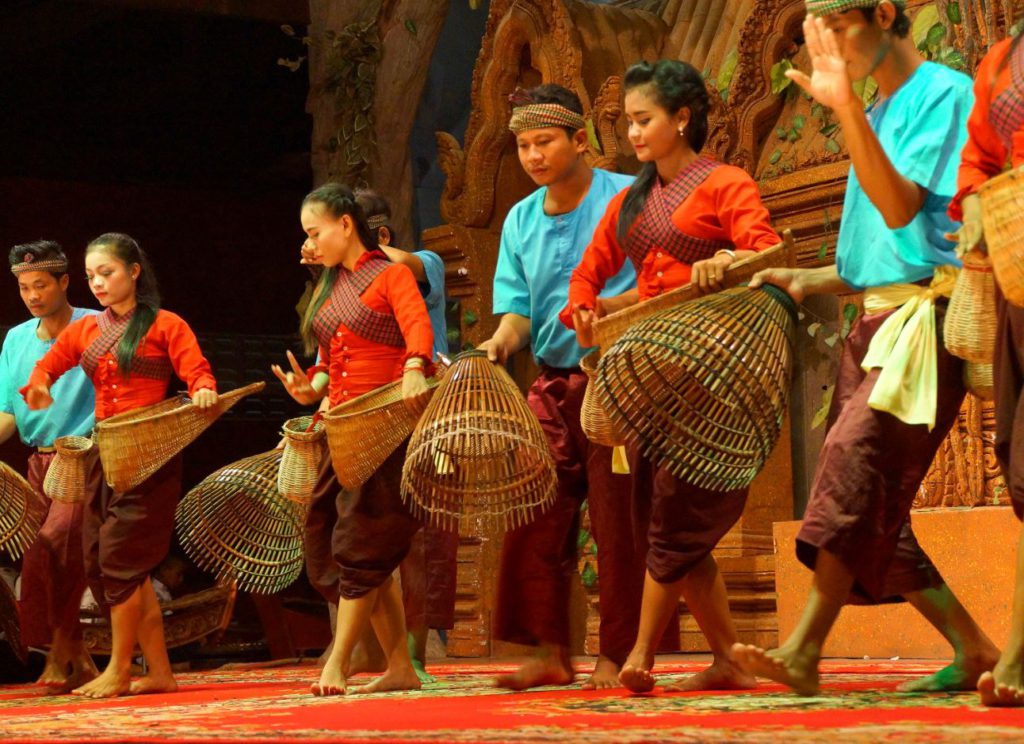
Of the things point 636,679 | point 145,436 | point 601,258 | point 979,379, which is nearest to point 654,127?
point 601,258

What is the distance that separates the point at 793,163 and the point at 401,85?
8.62 ft

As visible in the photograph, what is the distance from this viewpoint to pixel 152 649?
17.9 ft

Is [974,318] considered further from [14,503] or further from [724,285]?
[14,503]

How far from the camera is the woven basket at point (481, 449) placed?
4133 mm

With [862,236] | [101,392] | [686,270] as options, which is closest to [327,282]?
[101,392]

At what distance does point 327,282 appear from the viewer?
5062 millimetres

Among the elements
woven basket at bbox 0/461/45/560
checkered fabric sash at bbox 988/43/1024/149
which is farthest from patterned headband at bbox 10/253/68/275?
checkered fabric sash at bbox 988/43/1024/149

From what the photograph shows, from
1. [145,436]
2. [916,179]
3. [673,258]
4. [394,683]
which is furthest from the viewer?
[145,436]

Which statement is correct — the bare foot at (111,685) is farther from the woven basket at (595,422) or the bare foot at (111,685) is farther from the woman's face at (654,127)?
the woman's face at (654,127)

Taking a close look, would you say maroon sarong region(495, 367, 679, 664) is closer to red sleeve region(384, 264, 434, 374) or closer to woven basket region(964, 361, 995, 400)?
red sleeve region(384, 264, 434, 374)

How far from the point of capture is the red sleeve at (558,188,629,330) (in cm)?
427

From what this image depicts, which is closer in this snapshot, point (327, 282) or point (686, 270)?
point (686, 270)

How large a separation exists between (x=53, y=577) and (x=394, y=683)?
1957 mm

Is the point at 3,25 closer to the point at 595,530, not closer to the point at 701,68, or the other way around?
the point at 701,68
